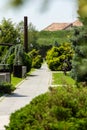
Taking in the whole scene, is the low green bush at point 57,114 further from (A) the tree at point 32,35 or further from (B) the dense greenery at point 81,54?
(B) the dense greenery at point 81,54

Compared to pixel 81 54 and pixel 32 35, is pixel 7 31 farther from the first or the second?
pixel 81 54

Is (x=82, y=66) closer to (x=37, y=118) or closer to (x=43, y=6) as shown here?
(x=43, y=6)

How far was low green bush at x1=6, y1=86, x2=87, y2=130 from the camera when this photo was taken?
602cm

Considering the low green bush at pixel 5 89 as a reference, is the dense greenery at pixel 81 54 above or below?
above

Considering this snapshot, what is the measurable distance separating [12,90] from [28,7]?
19.4m

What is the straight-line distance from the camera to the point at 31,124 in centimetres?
648

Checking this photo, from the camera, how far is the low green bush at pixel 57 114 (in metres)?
6.02

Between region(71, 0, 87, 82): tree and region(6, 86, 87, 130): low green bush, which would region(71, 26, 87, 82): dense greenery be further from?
region(6, 86, 87, 130): low green bush

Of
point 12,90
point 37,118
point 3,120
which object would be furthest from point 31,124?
point 12,90

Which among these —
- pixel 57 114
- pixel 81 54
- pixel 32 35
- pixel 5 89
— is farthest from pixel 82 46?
pixel 5 89

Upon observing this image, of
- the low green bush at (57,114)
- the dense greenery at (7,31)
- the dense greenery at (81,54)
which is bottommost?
the low green bush at (57,114)

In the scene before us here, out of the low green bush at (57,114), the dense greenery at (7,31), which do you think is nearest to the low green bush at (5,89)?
the dense greenery at (7,31)

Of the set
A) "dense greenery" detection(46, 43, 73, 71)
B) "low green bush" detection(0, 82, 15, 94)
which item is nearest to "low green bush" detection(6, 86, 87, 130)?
"low green bush" detection(0, 82, 15, 94)

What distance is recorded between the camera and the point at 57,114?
21.0ft
